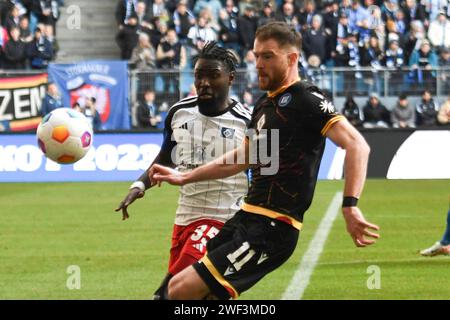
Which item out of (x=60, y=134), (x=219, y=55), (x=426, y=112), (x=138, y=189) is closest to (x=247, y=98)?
(x=426, y=112)

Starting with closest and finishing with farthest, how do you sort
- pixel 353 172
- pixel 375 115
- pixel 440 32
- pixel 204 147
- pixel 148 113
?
1. pixel 353 172
2. pixel 204 147
3. pixel 148 113
4. pixel 375 115
5. pixel 440 32

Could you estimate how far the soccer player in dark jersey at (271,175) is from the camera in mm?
6512

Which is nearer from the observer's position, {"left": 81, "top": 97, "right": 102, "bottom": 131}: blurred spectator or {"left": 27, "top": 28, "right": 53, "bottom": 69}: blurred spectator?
{"left": 81, "top": 97, "right": 102, "bottom": 131}: blurred spectator

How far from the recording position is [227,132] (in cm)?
840

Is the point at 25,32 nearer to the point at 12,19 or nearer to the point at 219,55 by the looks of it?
the point at 12,19

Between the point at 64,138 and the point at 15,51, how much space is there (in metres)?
18.4

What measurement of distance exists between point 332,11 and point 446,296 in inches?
722

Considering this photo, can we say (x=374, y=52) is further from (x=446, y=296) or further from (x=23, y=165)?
(x=446, y=296)

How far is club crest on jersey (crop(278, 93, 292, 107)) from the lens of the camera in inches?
263

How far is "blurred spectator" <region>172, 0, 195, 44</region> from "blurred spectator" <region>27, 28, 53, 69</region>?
3219 millimetres

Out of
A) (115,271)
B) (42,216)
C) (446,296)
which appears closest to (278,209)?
(446,296)

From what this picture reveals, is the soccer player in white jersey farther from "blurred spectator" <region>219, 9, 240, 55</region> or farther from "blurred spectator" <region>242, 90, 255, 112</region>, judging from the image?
"blurred spectator" <region>219, 9, 240, 55</region>

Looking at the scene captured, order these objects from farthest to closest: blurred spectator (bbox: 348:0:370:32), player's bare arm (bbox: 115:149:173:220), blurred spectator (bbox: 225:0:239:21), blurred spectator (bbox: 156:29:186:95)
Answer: blurred spectator (bbox: 225:0:239:21) → blurred spectator (bbox: 348:0:370:32) → blurred spectator (bbox: 156:29:186:95) → player's bare arm (bbox: 115:149:173:220)

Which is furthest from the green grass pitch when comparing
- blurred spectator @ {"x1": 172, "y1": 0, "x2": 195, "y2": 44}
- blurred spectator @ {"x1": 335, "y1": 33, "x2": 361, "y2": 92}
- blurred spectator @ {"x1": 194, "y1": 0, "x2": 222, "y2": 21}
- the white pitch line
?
blurred spectator @ {"x1": 194, "y1": 0, "x2": 222, "y2": 21}
